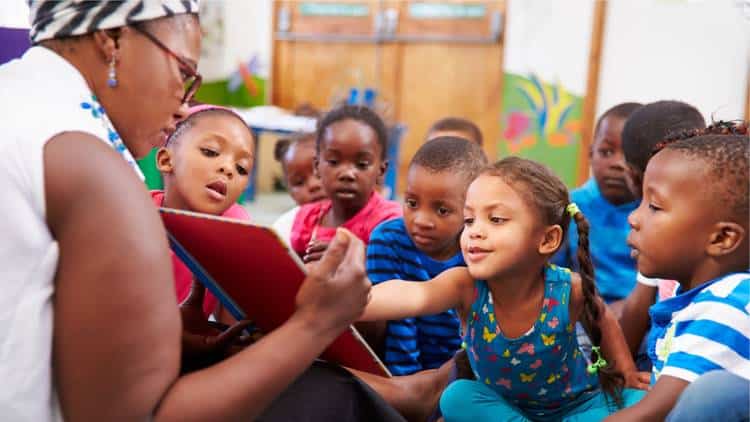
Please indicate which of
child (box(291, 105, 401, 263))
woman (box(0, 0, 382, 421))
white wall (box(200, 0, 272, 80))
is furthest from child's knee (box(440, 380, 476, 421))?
white wall (box(200, 0, 272, 80))

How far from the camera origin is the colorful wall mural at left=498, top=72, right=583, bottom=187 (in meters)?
5.65

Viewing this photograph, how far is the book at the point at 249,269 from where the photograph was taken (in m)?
0.92

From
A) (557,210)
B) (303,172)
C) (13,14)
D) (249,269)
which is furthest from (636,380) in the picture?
(303,172)

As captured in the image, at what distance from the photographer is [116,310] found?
0.79 metres

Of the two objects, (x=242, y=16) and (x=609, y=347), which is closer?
(x=609, y=347)

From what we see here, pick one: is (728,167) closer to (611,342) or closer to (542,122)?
(611,342)

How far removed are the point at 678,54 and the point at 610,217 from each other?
313 centimetres

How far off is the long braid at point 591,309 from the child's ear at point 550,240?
5 cm

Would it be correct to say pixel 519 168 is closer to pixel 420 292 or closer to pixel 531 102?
pixel 420 292

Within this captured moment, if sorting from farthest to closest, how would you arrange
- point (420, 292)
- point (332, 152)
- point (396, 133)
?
point (396, 133) < point (332, 152) < point (420, 292)

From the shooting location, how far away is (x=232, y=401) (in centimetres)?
86

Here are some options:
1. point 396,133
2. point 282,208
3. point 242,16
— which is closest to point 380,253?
point 396,133

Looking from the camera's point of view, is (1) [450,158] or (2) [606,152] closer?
(1) [450,158]

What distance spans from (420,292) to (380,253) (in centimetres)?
52
